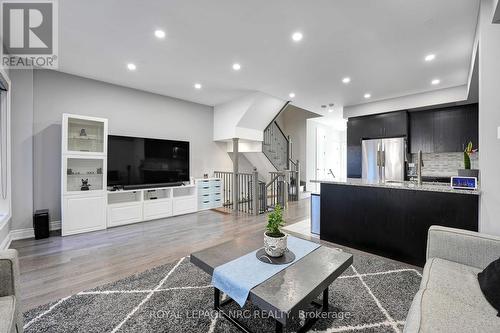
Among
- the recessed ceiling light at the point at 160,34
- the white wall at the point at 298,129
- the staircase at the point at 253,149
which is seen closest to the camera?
the recessed ceiling light at the point at 160,34

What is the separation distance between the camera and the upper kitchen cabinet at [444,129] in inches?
183

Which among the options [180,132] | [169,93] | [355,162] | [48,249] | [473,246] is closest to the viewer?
[473,246]

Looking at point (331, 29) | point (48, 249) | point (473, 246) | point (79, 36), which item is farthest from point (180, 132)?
point (473, 246)

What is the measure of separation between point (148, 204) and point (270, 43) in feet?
12.4

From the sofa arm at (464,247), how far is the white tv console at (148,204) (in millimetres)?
4479

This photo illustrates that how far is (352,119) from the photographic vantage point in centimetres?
609

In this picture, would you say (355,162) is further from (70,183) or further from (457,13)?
(70,183)

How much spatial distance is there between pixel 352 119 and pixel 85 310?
257 inches

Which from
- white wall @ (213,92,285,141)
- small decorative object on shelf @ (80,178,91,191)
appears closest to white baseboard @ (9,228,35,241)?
small decorative object on shelf @ (80,178,91,191)

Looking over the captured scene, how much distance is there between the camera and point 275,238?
167cm

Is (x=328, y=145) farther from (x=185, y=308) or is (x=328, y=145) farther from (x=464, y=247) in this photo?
(x=185, y=308)

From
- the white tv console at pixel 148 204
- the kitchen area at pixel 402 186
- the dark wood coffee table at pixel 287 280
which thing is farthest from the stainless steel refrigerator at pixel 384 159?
the white tv console at pixel 148 204

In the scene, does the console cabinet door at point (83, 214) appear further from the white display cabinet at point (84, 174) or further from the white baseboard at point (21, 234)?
the white baseboard at point (21, 234)

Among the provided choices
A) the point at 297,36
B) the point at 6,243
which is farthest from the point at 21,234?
the point at 297,36
